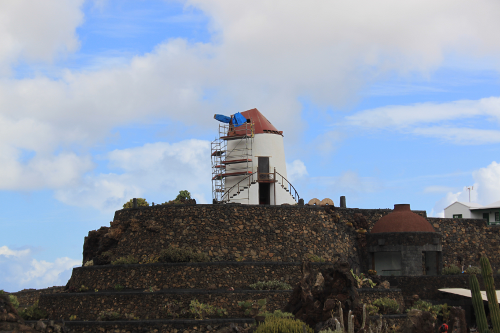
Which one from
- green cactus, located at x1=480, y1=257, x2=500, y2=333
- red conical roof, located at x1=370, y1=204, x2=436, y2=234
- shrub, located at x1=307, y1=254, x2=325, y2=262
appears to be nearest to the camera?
green cactus, located at x1=480, y1=257, x2=500, y2=333

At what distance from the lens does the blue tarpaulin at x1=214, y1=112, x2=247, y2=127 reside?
42912 mm

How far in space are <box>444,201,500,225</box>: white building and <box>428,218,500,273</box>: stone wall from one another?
44.6 feet

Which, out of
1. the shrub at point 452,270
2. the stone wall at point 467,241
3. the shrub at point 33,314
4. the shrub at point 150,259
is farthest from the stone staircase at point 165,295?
the stone wall at point 467,241

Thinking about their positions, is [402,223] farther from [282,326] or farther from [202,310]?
[282,326]

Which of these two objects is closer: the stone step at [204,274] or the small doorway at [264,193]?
the stone step at [204,274]

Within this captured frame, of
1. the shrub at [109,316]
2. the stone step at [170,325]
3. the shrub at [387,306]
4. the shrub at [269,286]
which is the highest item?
the shrub at [269,286]

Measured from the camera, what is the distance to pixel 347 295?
24.6m

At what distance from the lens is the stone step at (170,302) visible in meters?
28.3

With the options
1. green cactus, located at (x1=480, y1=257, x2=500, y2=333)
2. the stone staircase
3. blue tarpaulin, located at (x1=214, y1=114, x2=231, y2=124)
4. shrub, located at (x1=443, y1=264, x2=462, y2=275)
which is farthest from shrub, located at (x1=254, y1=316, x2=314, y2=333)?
blue tarpaulin, located at (x1=214, y1=114, x2=231, y2=124)

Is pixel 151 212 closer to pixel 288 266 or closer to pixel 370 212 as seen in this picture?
pixel 288 266

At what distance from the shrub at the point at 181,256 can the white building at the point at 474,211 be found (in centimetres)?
3381

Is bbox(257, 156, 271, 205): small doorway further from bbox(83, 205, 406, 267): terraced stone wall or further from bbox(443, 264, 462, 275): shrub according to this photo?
bbox(443, 264, 462, 275): shrub

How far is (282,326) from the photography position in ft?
72.8

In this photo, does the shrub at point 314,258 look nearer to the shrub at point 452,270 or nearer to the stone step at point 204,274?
the stone step at point 204,274
